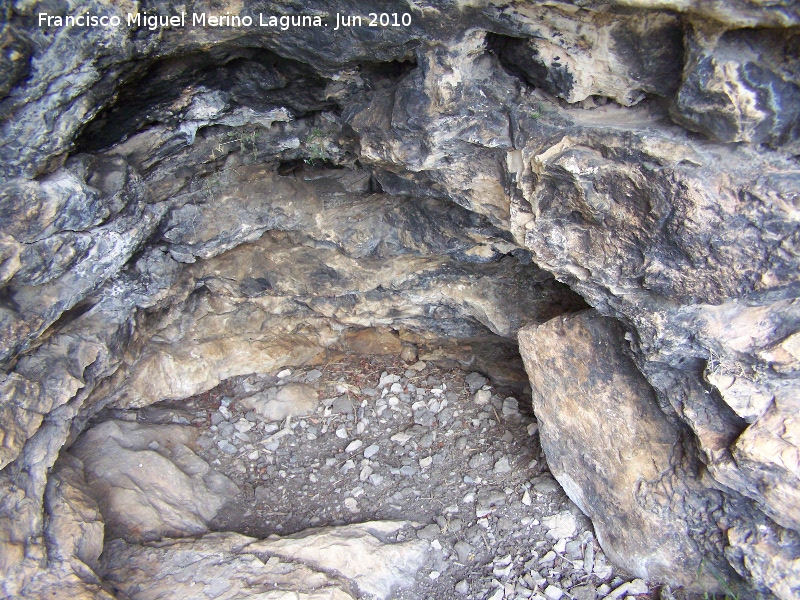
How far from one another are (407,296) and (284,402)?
4.76 feet

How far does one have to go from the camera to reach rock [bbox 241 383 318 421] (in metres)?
5.02

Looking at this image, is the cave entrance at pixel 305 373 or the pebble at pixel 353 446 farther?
the pebble at pixel 353 446

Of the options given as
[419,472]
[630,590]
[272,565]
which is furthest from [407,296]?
[630,590]

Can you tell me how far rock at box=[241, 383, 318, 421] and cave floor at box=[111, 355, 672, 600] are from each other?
0.13 feet

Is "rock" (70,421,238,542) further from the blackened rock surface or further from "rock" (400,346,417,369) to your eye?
the blackened rock surface

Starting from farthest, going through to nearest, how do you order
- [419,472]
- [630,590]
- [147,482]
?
[419,472] → [147,482] → [630,590]

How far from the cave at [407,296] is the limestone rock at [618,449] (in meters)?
0.02

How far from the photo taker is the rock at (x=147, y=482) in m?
3.90

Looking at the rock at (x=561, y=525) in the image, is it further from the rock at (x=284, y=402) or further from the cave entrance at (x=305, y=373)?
the rock at (x=284, y=402)

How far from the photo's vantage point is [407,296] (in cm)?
456

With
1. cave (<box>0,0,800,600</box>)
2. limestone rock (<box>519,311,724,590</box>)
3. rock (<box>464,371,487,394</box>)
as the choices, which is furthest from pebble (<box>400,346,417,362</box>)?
limestone rock (<box>519,311,724,590</box>)

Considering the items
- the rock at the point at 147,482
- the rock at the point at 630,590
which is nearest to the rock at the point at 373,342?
the rock at the point at 147,482

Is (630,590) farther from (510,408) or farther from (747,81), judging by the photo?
(747,81)

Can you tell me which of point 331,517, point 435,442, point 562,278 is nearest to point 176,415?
point 331,517
